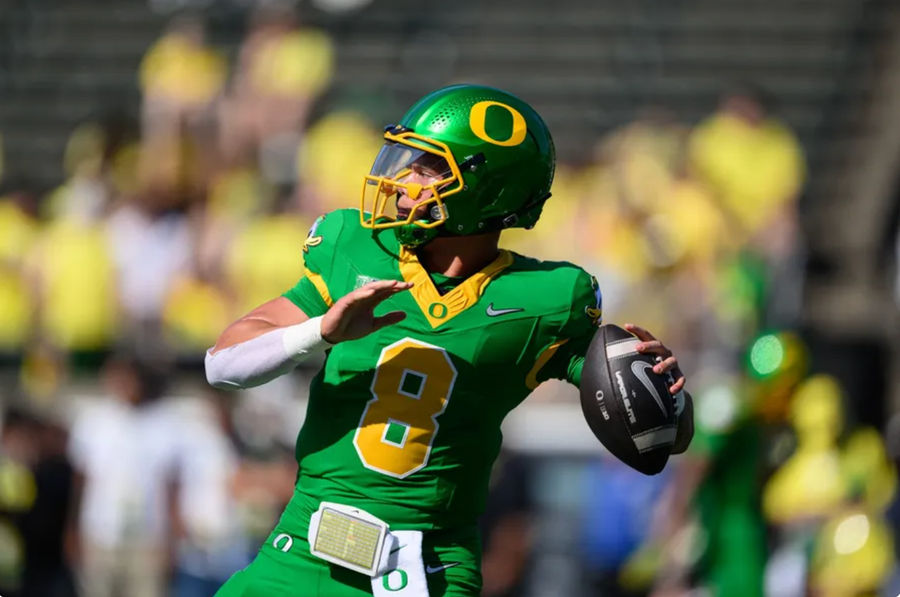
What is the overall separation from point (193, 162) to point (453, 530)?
7423 mm

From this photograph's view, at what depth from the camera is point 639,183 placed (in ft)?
35.1

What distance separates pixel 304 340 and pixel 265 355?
137 millimetres

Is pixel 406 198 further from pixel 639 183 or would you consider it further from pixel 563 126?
pixel 563 126

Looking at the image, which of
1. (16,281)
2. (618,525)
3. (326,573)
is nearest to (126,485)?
(16,281)

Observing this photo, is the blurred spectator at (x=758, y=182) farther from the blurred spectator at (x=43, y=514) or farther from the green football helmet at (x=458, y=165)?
the green football helmet at (x=458, y=165)

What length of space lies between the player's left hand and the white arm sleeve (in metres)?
0.76

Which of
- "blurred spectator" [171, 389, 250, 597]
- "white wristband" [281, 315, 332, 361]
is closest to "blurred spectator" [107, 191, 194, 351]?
"blurred spectator" [171, 389, 250, 597]

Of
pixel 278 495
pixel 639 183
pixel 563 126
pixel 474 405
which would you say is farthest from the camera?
pixel 563 126

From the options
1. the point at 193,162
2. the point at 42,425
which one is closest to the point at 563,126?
the point at 193,162

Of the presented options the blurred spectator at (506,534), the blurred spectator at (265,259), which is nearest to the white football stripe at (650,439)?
the blurred spectator at (506,534)

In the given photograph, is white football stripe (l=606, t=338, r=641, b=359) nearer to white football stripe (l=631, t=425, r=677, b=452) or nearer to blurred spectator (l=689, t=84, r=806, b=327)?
white football stripe (l=631, t=425, r=677, b=452)

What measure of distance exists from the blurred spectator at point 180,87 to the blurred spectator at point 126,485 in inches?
86.0

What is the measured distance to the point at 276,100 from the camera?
11.7 meters

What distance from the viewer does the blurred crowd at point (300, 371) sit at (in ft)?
27.2
